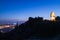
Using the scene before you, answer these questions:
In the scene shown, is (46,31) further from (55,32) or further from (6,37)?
(6,37)

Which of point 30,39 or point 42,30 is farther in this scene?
point 42,30

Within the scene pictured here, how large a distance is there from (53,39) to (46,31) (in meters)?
4.64

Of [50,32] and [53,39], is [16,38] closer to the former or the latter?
[53,39]

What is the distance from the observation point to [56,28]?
887 inches

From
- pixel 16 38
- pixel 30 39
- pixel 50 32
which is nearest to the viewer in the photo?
pixel 16 38

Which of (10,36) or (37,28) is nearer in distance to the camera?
(10,36)

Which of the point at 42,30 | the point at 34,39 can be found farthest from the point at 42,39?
the point at 42,30

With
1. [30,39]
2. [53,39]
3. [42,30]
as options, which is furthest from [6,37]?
[42,30]

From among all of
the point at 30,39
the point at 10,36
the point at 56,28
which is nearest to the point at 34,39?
the point at 30,39

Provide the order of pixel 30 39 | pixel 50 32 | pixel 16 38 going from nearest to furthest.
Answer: pixel 16 38, pixel 30 39, pixel 50 32

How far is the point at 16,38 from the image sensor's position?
12.8 metres

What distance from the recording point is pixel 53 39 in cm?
1758

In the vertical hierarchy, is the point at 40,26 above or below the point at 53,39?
above

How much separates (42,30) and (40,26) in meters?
1.18
